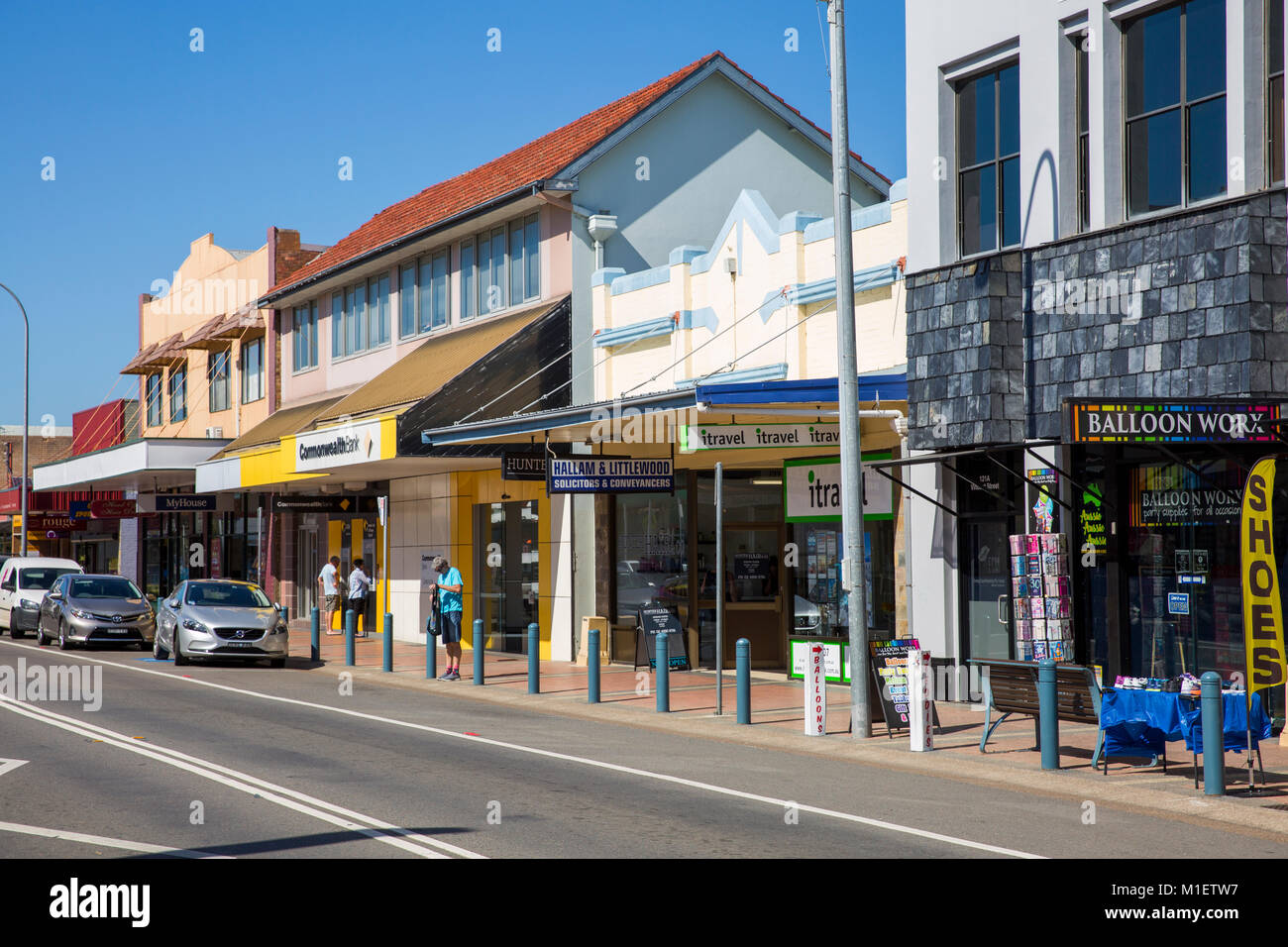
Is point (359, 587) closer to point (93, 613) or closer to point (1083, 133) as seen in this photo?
point (93, 613)

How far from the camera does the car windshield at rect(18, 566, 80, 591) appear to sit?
3130 cm

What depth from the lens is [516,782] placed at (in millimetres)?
11055

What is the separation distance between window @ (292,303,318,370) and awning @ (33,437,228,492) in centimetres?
346

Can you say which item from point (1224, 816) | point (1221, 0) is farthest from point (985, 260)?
point (1224, 816)

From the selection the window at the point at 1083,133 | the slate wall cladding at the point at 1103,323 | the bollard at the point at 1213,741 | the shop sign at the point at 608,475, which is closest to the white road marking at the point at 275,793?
the bollard at the point at 1213,741

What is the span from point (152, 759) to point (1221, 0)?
1216cm

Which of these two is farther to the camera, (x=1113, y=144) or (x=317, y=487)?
(x=317, y=487)

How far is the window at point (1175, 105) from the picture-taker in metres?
14.0

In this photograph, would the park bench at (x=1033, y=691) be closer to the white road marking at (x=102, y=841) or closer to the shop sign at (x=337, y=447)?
the white road marking at (x=102, y=841)

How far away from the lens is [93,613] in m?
26.6

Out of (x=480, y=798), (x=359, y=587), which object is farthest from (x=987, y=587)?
(x=359, y=587)

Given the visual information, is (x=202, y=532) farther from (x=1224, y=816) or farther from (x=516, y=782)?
(x=1224, y=816)

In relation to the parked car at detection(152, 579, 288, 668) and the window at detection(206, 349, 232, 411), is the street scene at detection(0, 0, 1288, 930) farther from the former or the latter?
the window at detection(206, 349, 232, 411)
